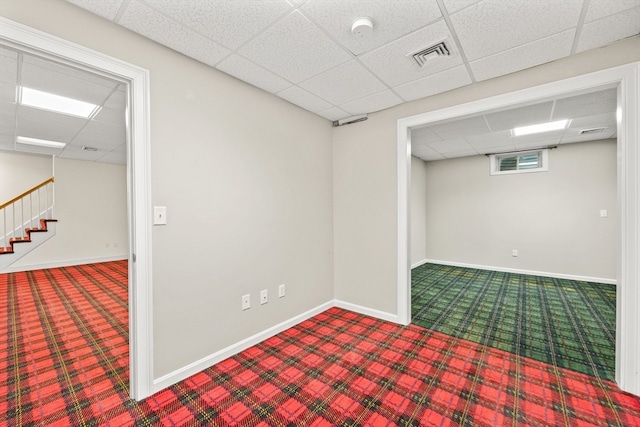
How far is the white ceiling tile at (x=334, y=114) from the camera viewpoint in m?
3.21

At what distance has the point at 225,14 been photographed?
1652mm

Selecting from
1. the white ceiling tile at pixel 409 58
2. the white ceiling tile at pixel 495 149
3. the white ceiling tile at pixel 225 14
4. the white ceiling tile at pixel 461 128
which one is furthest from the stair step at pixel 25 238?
the white ceiling tile at pixel 495 149

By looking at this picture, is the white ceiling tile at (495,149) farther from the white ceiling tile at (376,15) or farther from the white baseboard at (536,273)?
the white ceiling tile at (376,15)

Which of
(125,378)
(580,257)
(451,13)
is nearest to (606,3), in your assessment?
(451,13)

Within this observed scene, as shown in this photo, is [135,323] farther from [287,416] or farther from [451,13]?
[451,13]

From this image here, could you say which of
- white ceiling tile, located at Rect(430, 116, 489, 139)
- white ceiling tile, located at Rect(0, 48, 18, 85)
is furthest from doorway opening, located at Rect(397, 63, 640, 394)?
white ceiling tile, located at Rect(0, 48, 18, 85)

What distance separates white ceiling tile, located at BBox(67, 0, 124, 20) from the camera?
1545 millimetres

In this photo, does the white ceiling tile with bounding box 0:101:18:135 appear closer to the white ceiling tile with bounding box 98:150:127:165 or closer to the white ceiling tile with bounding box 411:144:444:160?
the white ceiling tile with bounding box 98:150:127:165

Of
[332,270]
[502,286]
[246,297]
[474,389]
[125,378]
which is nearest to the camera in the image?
[474,389]

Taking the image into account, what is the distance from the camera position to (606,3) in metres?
1.57

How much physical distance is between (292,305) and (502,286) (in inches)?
148

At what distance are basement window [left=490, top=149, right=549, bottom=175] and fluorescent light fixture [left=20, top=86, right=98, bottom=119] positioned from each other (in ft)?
22.5

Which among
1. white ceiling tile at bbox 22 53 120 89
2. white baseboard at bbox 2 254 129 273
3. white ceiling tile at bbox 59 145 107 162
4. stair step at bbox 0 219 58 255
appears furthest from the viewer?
white baseboard at bbox 2 254 129 273

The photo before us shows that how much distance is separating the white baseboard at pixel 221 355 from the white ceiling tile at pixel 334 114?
2407 mm
